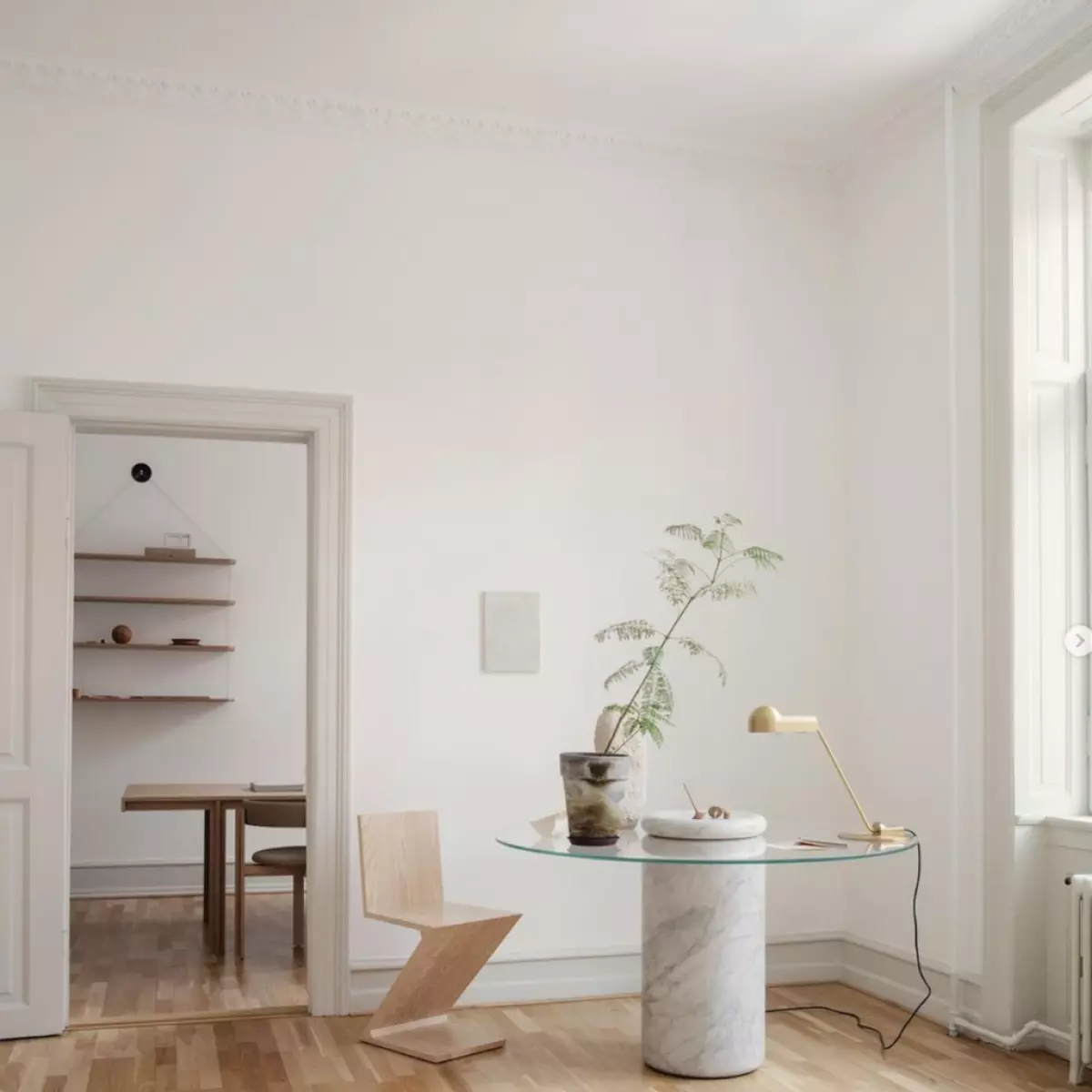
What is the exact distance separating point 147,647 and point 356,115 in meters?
4.25

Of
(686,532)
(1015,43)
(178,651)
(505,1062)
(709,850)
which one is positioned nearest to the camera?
(709,850)

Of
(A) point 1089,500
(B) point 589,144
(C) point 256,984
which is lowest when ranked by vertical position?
(C) point 256,984

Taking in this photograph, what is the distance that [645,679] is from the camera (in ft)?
Result: 15.9

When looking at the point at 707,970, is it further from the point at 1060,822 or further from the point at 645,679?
the point at 1060,822

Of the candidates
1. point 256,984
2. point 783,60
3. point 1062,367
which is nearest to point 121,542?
point 256,984

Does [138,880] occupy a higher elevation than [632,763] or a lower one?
lower

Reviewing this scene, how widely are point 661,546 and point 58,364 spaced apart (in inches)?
100

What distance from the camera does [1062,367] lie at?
5.02m

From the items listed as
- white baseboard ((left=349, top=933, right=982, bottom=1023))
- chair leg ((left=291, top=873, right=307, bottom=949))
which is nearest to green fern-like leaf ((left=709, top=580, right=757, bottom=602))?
white baseboard ((left=349, top=933, right=982, bottom=1023))

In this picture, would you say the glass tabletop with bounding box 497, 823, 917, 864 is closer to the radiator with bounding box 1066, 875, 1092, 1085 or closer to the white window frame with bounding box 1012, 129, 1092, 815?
the radiator with bounding box 1066, 875, 1092, 1085

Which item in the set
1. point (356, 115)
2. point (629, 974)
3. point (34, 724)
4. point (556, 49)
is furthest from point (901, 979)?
point (356, 115)

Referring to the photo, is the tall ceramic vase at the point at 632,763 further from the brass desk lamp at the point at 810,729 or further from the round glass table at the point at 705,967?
the brass desk lamp at the point at 810,729

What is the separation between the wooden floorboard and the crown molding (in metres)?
3.56

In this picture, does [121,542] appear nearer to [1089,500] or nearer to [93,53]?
[93,53]
